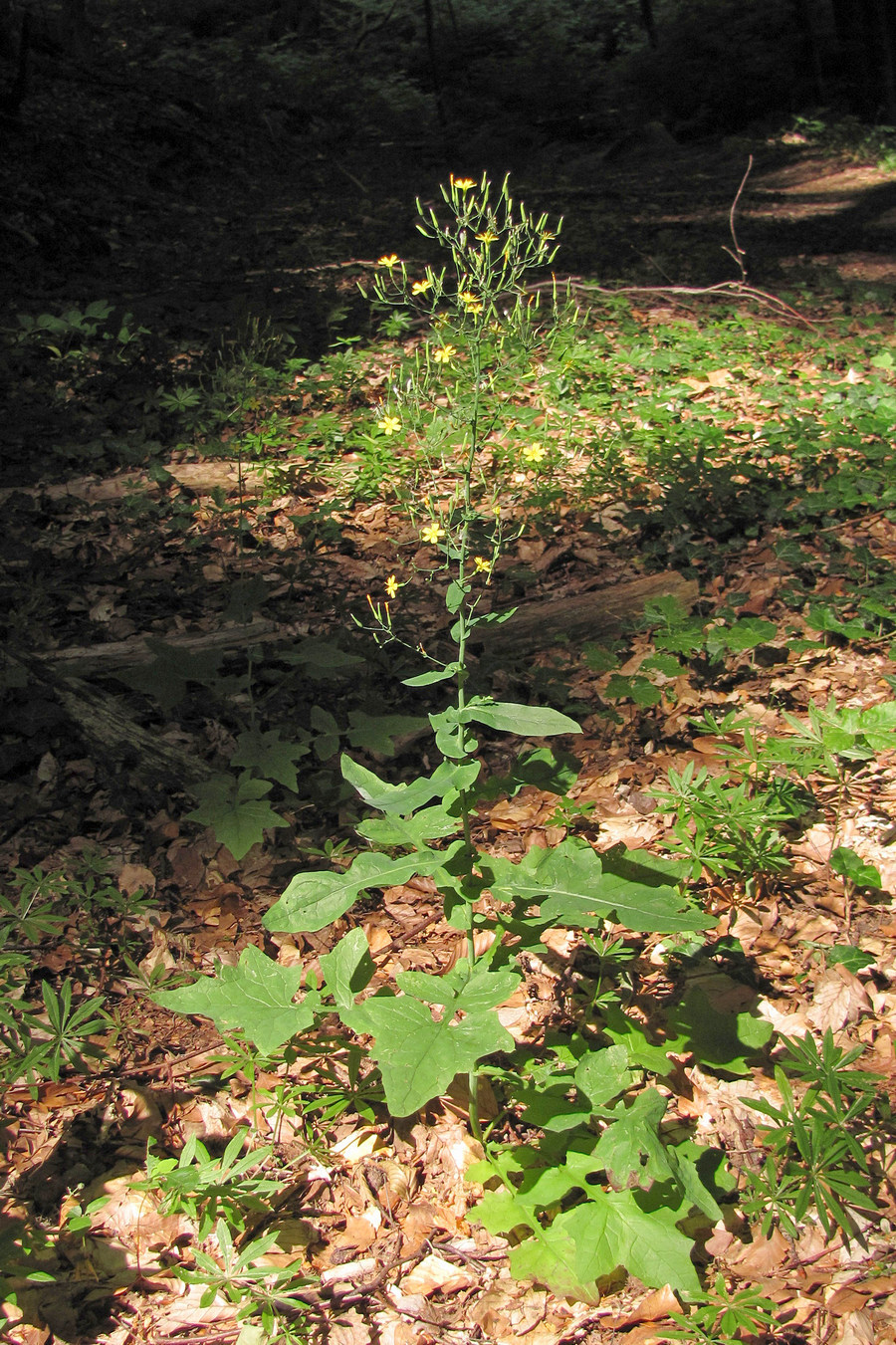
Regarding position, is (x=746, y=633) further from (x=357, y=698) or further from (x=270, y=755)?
(x=270, y=755)

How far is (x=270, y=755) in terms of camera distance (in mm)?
2658

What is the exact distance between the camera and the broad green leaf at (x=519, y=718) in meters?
1.58

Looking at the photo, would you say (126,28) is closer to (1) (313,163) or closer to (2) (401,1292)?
(1) (313,163)

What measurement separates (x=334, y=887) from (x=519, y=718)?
0.50 metres

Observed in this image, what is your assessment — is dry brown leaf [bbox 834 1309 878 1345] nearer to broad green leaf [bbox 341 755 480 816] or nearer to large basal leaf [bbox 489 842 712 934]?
large basal leaf [bbox 489 842 712 934]

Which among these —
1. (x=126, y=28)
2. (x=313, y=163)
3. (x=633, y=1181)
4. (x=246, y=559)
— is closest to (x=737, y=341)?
(x=246, y=559)

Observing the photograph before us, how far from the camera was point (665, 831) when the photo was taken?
2592mm

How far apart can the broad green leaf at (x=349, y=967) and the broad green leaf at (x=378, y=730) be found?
0.84 metres

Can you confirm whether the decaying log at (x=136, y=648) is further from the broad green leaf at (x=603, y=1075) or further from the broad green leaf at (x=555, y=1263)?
the broad green leaf at (x=555, y=1263)

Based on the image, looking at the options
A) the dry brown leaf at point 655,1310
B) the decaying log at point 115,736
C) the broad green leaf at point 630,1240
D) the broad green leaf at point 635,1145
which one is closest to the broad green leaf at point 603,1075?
the broad green leaf at point 635,1145

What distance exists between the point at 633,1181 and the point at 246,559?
3101 mm

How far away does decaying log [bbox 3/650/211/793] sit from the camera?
2.78 m

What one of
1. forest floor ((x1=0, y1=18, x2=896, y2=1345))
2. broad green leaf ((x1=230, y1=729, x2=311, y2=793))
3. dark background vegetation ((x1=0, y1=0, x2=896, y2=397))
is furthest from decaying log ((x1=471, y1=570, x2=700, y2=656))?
dark background vegetation ((x1=0, y1=0, x2=896, y2=397))

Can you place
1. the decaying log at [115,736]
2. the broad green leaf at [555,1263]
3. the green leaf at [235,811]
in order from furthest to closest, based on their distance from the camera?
the decaying log at [115,736]
the green leaf at [235,811]
the broad green leaf at [555,1263]
